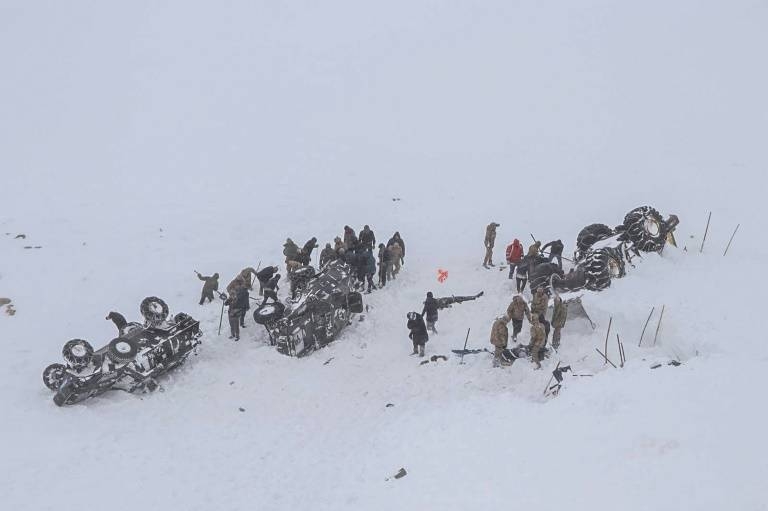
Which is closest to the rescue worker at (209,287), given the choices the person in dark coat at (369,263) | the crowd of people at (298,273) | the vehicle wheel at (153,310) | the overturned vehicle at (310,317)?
the crowd of people at (298,273)

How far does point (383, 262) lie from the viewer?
17.9m

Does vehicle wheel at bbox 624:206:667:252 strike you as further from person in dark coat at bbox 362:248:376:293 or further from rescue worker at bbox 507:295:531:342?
person in dark coat at bbox 362:248:376:293

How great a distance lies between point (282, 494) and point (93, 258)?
13.0 m

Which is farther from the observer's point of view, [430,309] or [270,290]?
[270,290]

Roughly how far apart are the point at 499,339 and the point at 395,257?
236 inches

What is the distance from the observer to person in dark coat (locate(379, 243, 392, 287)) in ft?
58.3

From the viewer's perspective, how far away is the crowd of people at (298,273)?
49.5ft

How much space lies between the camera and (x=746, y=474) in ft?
26.9

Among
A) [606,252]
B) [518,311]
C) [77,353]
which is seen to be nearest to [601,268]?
[606,252]

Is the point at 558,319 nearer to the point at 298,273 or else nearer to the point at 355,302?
the point at 355,302

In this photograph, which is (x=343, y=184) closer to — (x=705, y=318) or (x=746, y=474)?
(x=705, y=318)

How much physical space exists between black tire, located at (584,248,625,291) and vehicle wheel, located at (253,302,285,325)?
25.1 ft

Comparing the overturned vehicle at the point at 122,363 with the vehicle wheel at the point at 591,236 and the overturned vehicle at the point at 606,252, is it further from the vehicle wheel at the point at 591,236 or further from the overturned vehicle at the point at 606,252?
the vehicle wheel at the point at 591,236

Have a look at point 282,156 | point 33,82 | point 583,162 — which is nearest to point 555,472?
point 583,162
